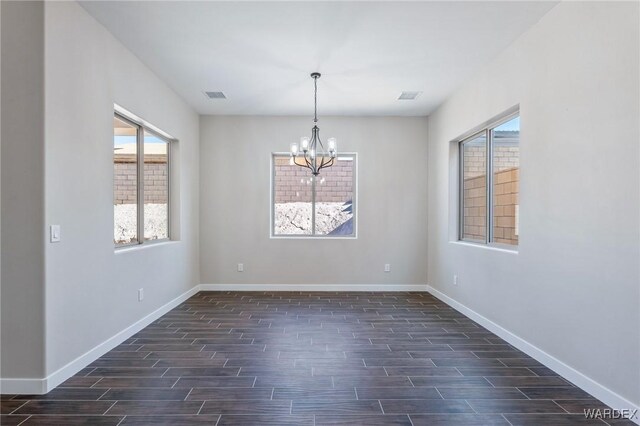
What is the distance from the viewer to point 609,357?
2.24 meters

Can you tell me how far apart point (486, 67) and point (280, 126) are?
9.84 ft

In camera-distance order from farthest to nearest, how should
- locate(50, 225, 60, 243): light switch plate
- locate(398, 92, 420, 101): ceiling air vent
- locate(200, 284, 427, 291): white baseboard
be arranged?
locate(200, 284, 427, 291): white baseboard → locate(398, 92, 420, 101): ceiling air vent → locate(50, 225, 60, 243): light switch plate

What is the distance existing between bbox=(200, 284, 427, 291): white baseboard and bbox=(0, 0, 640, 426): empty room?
1.37 ft

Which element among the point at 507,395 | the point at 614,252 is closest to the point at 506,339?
the point at 507,395

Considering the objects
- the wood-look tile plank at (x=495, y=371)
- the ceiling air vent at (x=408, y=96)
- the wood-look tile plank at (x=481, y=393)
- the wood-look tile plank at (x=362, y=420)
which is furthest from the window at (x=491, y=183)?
the wood-look tile plank at (x=362, y=420)

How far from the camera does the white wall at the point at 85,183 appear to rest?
2.48 metres

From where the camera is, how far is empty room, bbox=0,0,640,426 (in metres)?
2.24

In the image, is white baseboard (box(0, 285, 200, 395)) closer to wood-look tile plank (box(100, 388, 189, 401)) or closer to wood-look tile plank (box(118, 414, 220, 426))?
wood-look tile plank (box(100, 388, 189, 401))

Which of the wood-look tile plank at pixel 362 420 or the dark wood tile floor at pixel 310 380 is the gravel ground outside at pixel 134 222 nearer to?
the dark wood tile floor at pixel 310 380

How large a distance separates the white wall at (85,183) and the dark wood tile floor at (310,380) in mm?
317

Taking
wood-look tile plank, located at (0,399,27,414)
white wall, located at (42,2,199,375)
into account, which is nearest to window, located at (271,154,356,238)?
white wall, located at (42,2,199,375)

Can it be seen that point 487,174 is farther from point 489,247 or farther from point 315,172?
point 315,172

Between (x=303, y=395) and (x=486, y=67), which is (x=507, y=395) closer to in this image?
(x=303, y=395)

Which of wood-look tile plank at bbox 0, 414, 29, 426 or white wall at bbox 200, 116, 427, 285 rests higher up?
white wall at bbox 200, 116, 427, 285
